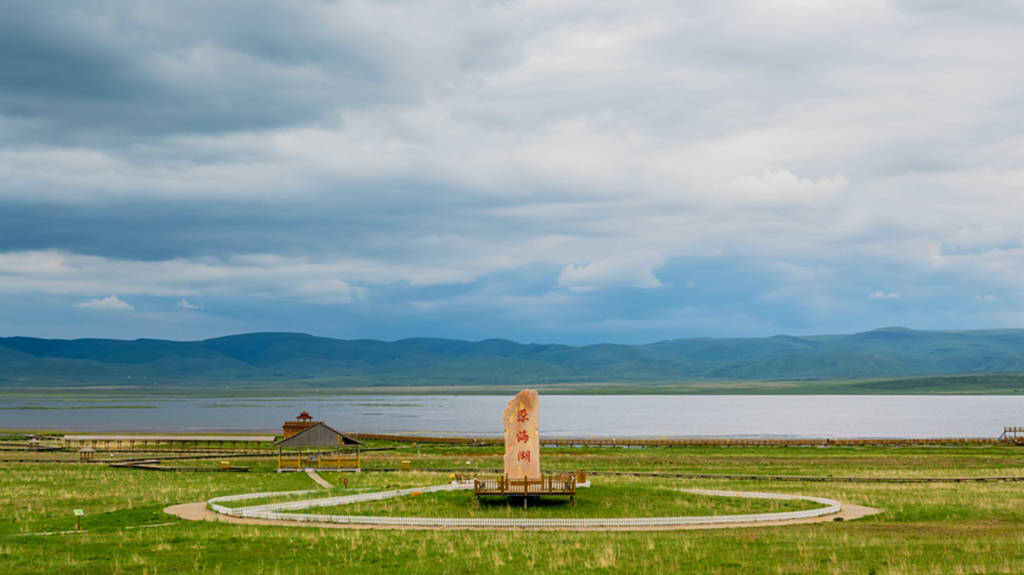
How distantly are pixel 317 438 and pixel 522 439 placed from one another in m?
26.5

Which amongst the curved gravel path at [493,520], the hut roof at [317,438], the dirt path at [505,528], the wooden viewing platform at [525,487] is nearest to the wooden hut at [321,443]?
the hut roof at [317,438]

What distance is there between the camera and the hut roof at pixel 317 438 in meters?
58.2

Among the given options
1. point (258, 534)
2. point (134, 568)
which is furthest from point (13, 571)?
point (258, 534)

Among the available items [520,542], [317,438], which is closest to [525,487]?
[520,542]

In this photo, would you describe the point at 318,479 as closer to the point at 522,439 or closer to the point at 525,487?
the point at 522,439

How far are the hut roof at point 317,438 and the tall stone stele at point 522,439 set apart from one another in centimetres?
2407

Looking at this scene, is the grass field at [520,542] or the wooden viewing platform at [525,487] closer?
the grass field at [520,542]

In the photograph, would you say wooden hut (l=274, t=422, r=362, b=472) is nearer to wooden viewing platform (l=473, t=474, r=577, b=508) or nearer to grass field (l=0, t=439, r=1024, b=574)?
grass field (l=0, t=439, r=1024, b=574)

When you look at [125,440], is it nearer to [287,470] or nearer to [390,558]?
[287,470]

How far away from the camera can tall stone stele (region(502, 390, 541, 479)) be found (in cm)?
3559

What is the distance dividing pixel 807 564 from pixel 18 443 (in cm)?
8572

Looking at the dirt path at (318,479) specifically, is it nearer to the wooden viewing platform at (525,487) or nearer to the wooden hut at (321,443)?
the wooden hut at (321,443)

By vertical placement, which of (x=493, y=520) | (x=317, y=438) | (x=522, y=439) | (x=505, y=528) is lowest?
(x=505, y=528)

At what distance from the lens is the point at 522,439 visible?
35.9m
